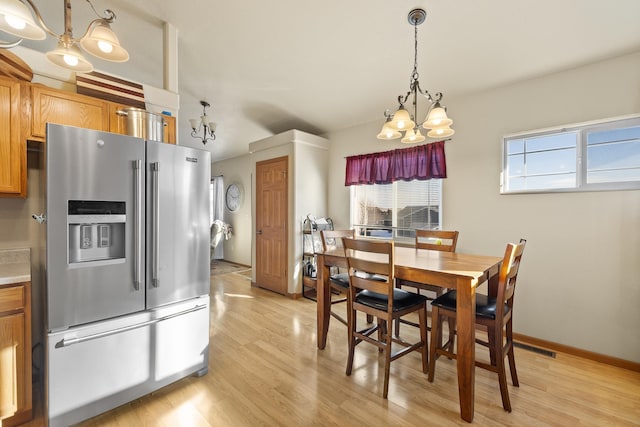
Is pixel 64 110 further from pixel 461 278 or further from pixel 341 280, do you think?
pixel 461 278

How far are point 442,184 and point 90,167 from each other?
333 centimetres

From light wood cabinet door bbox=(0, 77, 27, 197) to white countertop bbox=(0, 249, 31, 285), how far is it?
0.46 metres

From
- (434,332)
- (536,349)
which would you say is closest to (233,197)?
(434,332)

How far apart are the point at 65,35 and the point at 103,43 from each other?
22 centimetres

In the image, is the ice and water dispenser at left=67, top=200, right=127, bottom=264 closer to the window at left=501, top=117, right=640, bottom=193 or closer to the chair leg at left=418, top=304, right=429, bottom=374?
the chair leg at left=418, top=304, right=429, bottom=374

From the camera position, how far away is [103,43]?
1433mm

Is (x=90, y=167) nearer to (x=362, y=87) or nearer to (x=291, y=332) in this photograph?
(x=291, y=332)

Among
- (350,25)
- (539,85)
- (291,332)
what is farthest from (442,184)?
(291,332)

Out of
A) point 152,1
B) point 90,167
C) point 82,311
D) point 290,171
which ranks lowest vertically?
point 82,311

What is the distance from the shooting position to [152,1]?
2.23 metres

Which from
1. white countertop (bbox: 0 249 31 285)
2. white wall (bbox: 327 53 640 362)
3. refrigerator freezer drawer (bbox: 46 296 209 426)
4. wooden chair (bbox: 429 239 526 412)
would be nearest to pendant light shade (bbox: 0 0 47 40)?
white countertop (bbox: 0 249 31 285)

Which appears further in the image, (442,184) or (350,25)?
(442,184)

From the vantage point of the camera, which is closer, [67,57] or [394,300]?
[67,57]

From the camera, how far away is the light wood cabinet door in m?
1.71
